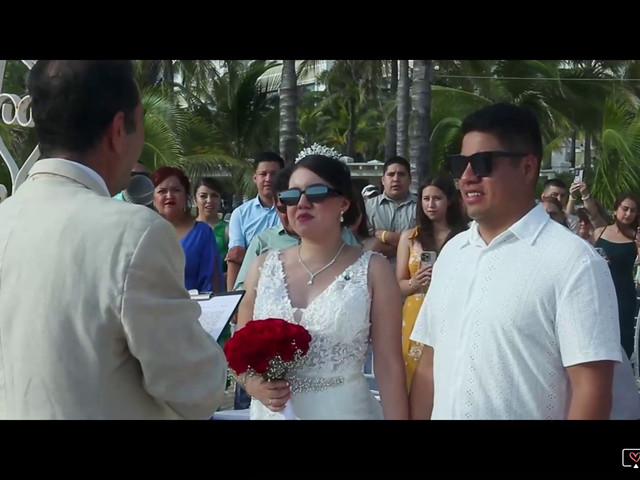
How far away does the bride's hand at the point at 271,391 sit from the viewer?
2924 millimetres

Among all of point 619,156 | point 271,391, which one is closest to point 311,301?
point 271,391

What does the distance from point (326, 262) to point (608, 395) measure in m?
1.20

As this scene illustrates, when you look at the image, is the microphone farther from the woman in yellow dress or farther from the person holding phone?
the person holding phone

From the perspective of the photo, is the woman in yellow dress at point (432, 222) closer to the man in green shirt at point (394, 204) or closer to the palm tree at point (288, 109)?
the man in green shirt at point (394, 204)

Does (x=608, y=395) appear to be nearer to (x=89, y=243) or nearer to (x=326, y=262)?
(x=326, y=262)

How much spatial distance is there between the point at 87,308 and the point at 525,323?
3.92ft

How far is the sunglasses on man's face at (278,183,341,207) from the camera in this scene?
313 centimetres

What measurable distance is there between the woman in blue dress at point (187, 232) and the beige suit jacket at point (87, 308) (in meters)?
3.18

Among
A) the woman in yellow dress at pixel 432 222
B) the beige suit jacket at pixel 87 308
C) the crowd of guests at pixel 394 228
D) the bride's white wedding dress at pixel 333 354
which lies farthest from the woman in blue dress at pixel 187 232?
the beige suit jacket at pixel 87 308

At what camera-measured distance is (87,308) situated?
5.89 feet

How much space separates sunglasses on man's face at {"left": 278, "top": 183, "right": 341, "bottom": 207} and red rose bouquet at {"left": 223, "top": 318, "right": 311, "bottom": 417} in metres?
0.49
